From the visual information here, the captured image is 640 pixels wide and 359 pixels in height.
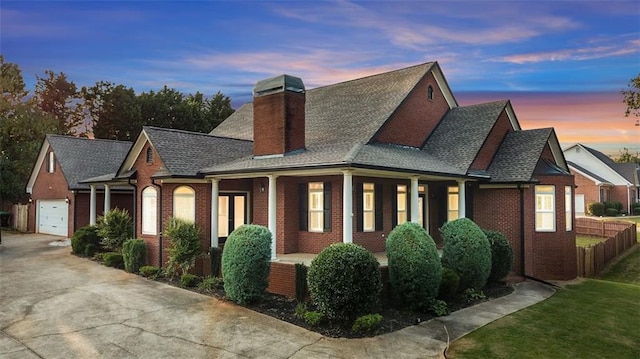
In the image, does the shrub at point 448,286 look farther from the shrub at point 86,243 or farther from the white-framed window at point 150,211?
the shrub at point 86,243

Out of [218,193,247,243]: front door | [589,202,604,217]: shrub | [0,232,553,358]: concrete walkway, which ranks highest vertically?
[218,193,247,243]: front door

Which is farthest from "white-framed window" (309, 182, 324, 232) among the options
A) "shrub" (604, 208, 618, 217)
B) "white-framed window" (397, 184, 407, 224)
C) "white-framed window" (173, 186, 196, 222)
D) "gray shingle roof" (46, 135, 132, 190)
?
"shrub" (604, 208, 618, 217)

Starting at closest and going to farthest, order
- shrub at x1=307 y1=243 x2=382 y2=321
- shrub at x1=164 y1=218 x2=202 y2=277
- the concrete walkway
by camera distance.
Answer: the concrete walkway < shrub at x1=307 y1=243 x2=382 y2=321 < shrub at x1=164 y1=218 x2=202 y2=277

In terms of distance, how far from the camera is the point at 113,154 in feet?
93.9

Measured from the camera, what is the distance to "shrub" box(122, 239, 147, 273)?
16000 millimetres

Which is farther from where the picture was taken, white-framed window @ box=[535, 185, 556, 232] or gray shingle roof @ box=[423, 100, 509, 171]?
gray shingle roof @ box=[423, 100, 509, 171]

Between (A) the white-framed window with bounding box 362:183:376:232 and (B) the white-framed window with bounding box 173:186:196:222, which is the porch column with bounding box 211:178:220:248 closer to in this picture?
(B) the white-framed window with bounding box 173:186:196:222

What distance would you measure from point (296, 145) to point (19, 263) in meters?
12.2

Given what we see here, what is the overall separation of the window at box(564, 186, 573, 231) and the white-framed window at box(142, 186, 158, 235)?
15.8m

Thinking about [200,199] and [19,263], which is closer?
[200,199]

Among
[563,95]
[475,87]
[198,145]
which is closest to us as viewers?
[198,145]

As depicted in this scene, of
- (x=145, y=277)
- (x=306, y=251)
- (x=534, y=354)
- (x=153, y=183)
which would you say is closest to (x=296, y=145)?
(x=306, y=251)

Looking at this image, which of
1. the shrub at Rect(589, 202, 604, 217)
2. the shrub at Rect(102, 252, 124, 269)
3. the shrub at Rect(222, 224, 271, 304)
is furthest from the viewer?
the shrub at Rect(589, 202, 604, 217)

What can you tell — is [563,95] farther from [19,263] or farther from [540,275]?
[19,263]
